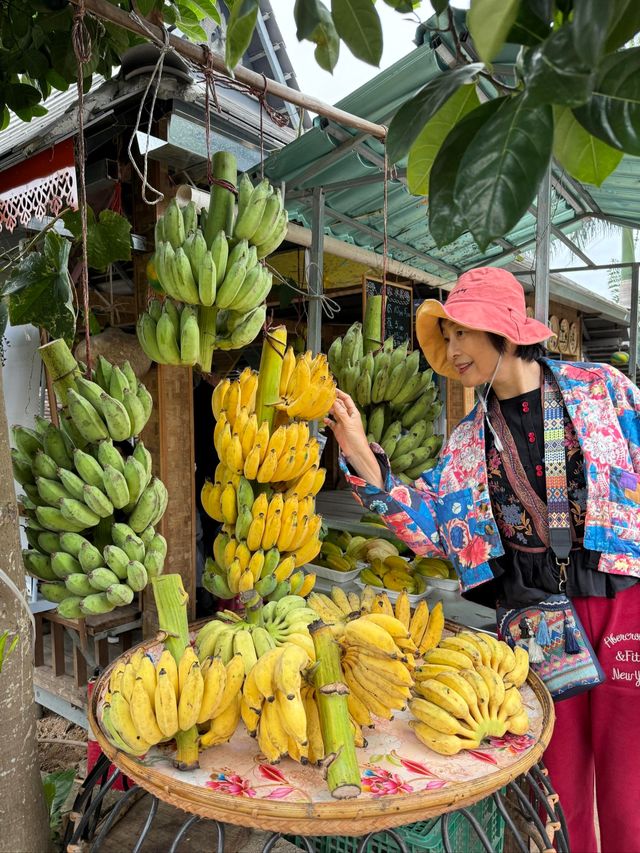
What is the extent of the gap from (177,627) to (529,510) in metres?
1.14

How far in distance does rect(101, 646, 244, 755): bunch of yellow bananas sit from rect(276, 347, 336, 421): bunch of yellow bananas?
2.59 ft

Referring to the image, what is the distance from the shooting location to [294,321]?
5.32 metres

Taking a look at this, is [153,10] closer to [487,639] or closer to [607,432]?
[607,432]

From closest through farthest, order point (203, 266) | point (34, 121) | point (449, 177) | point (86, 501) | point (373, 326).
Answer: point (449, 177)
point (86, 501)
point (203, 266)
point (373, 326)
point (34, 121)

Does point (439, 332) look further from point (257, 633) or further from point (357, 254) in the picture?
point (357, 254)

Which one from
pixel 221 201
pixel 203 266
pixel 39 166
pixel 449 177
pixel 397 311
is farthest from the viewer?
pixel 397 311

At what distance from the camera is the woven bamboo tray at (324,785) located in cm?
106

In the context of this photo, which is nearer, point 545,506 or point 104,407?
point 104,407

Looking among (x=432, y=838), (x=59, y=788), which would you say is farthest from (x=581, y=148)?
(x=59, y=788)

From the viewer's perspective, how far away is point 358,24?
0.74 metres

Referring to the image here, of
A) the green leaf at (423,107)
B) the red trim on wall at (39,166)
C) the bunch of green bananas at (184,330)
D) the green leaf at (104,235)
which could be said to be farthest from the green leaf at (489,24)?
the red trim on wall at (39,166)

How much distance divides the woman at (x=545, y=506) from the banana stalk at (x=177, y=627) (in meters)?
0.83

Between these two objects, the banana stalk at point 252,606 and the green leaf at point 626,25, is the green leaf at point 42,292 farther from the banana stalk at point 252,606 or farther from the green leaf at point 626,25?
the green leaf at point 626,25

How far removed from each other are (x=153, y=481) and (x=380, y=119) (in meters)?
1.76
